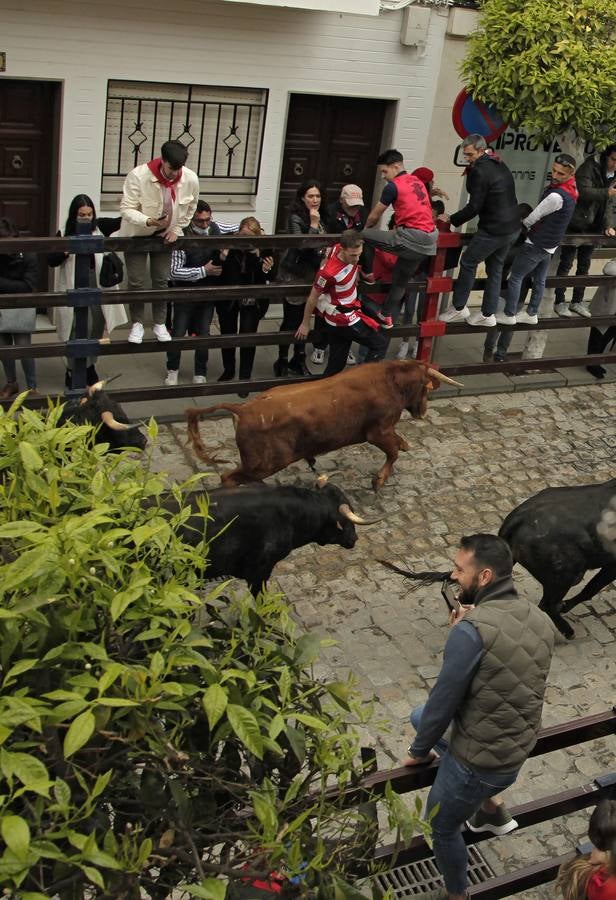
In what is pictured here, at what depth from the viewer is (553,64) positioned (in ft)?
34.0

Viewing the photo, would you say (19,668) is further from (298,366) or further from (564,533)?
(298,366)

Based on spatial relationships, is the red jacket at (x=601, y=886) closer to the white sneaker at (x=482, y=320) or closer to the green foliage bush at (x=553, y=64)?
the white sneaker at (x=482, y=320)

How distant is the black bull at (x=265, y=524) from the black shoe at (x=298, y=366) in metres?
3.45

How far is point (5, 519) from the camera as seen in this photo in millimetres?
3158

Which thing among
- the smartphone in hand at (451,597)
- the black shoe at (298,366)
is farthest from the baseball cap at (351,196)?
the smartphone in hand at (451,597)

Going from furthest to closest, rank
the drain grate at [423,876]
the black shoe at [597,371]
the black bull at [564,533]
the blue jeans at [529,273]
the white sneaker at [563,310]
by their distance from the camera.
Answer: the black shoe at [597,371]
the white sneaker at [563,310]
the blue jeans at [529,273]
the black bull at [564,533]
the drain grate at [423,876]

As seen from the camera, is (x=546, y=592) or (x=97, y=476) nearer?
(x=97, y=476)

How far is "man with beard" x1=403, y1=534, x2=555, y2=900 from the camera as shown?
16.5 feet

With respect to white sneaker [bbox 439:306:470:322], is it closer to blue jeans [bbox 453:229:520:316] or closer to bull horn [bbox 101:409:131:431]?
blue jeans [bbox 453:229:520:316]

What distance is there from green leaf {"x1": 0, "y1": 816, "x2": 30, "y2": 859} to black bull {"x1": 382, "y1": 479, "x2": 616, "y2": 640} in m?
5.15

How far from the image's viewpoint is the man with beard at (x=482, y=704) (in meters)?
5.04

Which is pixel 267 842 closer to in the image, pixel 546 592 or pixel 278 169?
pixel 546 592

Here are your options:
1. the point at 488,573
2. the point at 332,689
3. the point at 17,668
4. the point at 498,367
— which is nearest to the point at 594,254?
the point at 498,367

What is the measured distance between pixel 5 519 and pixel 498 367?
889 centimetres
